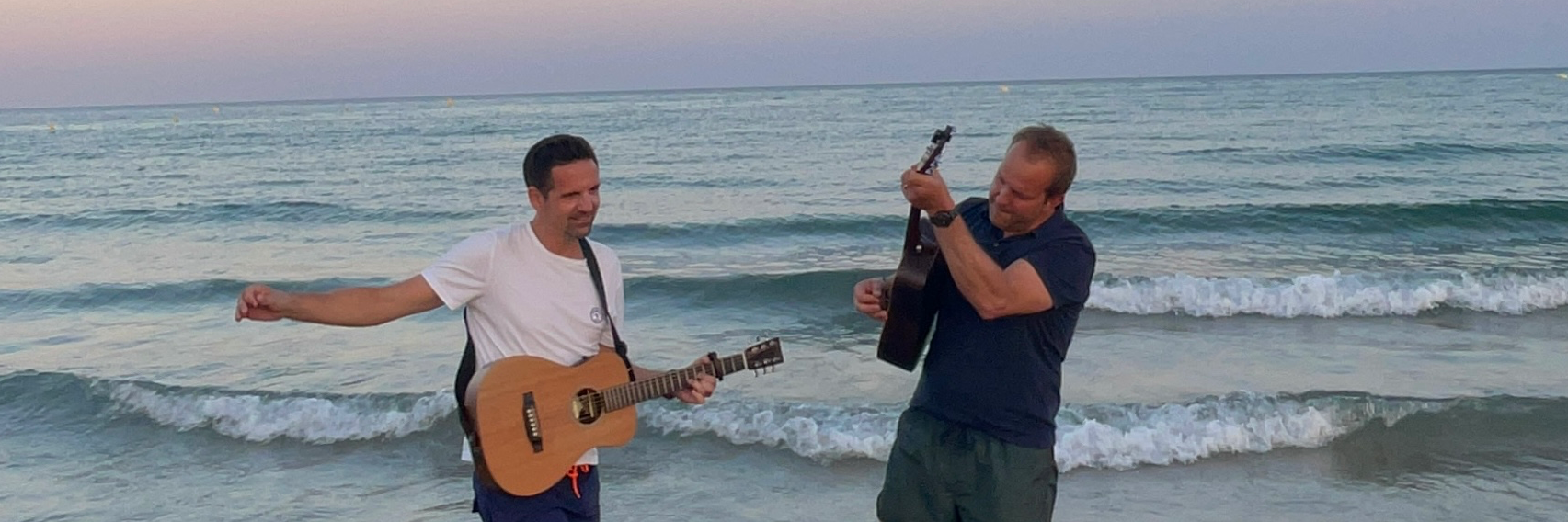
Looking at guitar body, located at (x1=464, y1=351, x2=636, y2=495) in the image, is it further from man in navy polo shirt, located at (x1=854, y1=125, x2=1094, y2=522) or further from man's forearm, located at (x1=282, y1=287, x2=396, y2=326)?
man in navy polo shirt, located at (x1=854, y1=125, x2=1094, y2=522)

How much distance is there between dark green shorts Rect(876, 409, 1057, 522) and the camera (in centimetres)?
338

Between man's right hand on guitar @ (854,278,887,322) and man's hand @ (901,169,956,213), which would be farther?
man's right hand on guitar @ (854,278,887,322)

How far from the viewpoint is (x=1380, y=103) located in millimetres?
44156

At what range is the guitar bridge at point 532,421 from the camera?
345 centimetres

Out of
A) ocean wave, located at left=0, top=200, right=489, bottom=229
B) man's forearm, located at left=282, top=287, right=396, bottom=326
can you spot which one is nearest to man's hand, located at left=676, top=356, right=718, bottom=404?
man's forearm, located at left=282, top=287, right=396, bottom=326

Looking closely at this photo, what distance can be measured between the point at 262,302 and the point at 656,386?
103cm

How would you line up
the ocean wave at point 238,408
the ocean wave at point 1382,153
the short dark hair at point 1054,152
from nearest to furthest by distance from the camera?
1. the short dark hair at point 1054,152
2. the ocean wave at point 238,408
3. the ocean wave at point 1382,153

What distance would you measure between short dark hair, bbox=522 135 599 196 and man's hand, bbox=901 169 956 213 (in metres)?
0.88

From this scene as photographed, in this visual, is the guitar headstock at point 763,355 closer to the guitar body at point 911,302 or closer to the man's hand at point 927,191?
the guitar body at point 911,302

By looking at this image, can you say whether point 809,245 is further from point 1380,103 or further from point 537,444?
point 1380,103

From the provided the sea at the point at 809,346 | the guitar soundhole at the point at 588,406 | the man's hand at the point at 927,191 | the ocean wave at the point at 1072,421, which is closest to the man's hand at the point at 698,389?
the guitar soundhole at the point at 588,406

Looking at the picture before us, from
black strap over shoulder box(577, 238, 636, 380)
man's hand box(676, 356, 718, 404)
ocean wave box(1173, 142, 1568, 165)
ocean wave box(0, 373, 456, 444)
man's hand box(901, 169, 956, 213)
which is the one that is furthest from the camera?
ocean wave box(1173, 142, 1568, 165)

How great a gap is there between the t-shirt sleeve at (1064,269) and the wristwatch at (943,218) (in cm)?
29

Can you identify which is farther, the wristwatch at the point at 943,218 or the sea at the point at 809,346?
the sea at the point at 809,346
